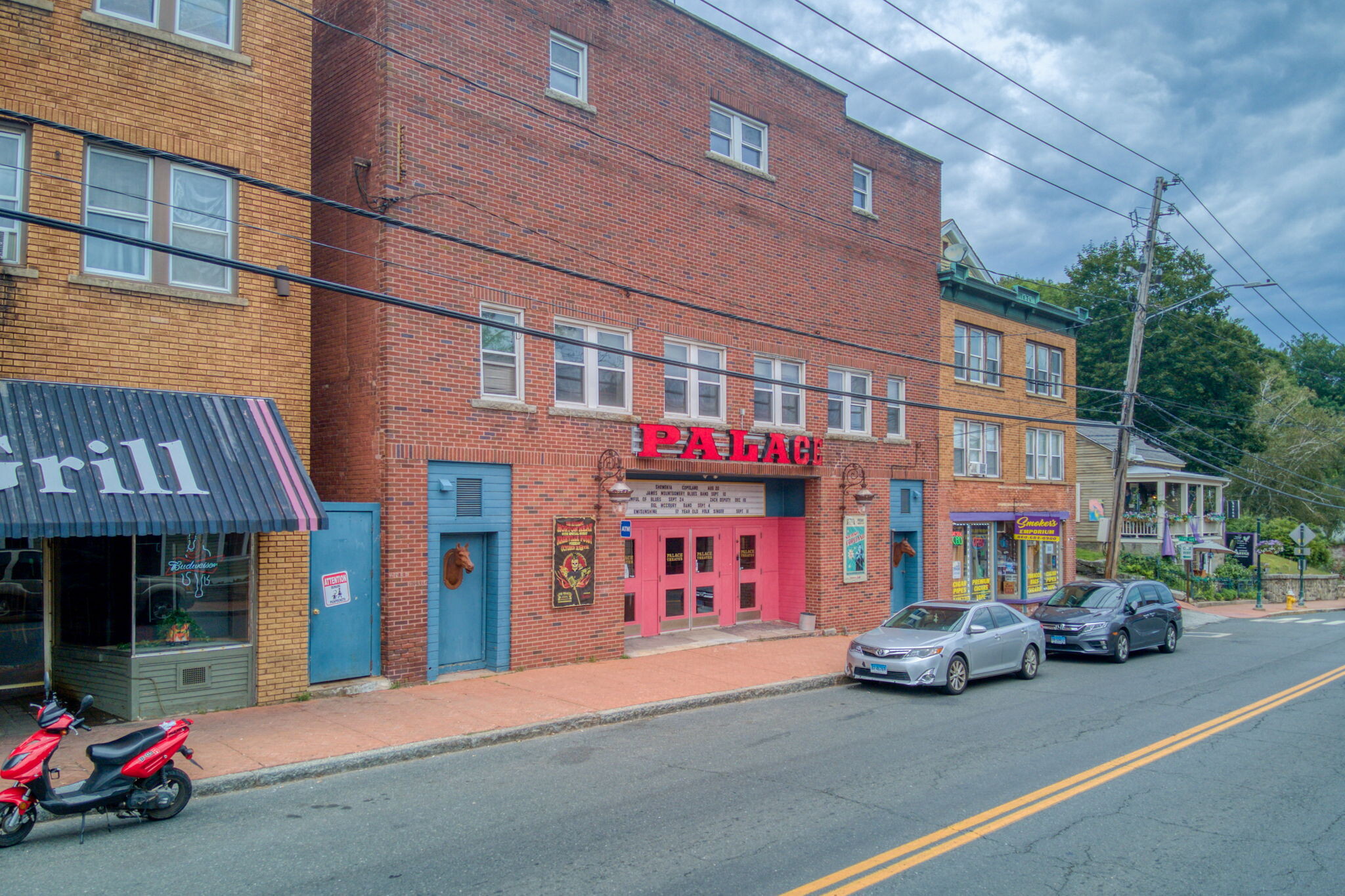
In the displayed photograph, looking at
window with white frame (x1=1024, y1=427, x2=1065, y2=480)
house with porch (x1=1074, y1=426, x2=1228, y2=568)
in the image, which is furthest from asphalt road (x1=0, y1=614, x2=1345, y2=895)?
house with porch (x1=1074, y1=426, x2=1228, y2=568)

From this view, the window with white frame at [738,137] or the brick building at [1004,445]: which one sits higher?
the window with white frame at [738,137]

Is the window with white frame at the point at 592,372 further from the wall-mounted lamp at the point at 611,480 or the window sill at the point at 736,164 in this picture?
the window sill at the point at 736,164

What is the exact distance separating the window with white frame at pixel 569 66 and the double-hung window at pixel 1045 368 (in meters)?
17.6

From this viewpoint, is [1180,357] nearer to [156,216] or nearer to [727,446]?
[727,446]

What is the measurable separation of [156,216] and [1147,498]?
4155cm

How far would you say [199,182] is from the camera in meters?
11.5

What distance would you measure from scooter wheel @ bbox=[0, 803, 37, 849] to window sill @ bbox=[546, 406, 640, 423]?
908 centimetres

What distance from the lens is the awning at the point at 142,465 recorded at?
9164mm

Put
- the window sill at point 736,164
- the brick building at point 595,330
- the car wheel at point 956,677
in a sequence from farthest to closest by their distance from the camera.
→ the window sill at point 736,164 < the car wheel at point 956,677 < the brick building at point 595,330

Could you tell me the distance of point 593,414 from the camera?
51.0 feet

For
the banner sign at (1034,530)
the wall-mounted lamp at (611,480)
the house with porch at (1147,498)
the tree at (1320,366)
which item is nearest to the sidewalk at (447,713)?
the wall-mounted lamp at (611,480)

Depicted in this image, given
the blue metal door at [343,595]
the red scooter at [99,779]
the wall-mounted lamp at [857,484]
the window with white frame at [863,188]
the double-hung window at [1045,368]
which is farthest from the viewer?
the double-hung window at [1045,368]

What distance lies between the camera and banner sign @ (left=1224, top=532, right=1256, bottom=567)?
36344mm

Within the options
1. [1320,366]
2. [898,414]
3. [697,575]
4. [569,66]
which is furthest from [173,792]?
[1320,366]
